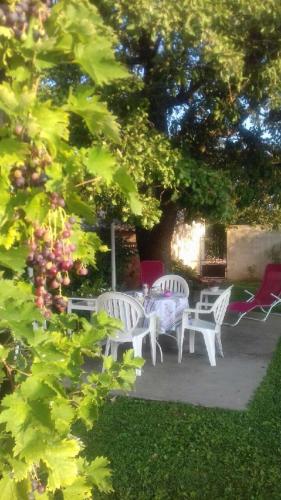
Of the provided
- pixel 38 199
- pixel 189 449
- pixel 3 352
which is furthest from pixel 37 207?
pixel 189 449

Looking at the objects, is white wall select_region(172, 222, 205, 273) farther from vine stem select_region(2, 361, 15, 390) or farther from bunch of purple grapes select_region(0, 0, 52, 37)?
bunch of purple grapes select_region(0, 0, 52, 37)

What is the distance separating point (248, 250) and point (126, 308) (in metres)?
12.6

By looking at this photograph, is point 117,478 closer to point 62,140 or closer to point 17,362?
point 17,362

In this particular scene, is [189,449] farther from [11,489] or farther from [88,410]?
[11,489]

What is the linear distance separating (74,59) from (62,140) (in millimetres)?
212

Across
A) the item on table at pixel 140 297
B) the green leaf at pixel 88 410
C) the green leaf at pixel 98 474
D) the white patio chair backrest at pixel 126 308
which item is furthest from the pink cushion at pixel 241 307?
the green leaf at pixel 88 410

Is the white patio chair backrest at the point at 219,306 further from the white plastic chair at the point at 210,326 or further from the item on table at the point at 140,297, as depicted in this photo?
the item on table at the point at 140,297

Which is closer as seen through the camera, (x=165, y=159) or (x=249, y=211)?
(x=165, y=159)

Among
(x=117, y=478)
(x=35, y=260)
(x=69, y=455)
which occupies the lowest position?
(x=117, y=478)

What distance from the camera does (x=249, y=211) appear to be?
57.0ft

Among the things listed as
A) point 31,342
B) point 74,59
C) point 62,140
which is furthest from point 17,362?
point 74,59

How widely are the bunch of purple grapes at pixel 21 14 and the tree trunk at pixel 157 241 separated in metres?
9.06

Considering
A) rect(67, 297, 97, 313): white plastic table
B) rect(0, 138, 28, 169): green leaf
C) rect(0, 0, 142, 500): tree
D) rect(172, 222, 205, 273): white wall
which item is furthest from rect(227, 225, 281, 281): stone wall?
rect(0, 138, 28, 169): green leaf

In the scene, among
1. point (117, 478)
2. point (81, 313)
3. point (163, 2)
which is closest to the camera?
point (117, 478)
